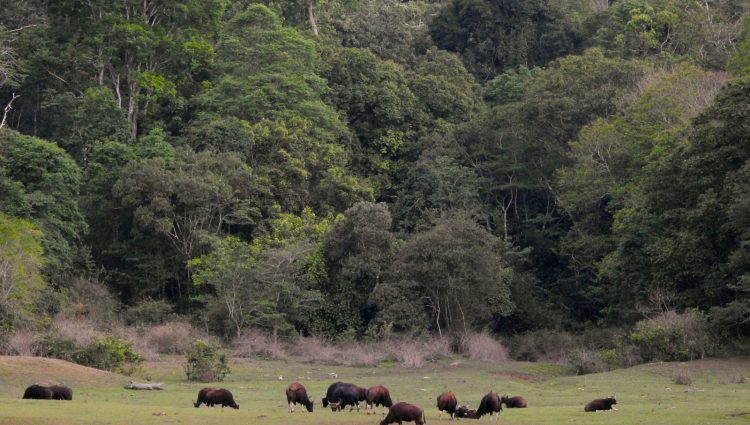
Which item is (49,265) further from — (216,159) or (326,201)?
(326,201)

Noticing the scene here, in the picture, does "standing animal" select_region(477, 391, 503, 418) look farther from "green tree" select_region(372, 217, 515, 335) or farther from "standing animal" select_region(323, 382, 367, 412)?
"green tree" select_region(372, 217, 515, 335)

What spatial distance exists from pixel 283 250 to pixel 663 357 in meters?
18.0

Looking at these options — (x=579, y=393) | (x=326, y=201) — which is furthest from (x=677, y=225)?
(x=326, y=201)

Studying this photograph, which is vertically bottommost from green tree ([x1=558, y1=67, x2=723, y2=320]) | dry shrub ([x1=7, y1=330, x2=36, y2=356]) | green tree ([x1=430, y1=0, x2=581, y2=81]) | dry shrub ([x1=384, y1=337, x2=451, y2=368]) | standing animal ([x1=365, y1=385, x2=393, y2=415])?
standing animal ([x1=365, y1=385, x2=393, y2=415])

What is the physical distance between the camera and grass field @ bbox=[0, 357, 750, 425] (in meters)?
24.5

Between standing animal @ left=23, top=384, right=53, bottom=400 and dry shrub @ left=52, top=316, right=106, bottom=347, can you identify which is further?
dry shrub @ left=52, top=316, right=106, bottom=347

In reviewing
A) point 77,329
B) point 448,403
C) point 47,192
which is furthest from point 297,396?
point 47,192

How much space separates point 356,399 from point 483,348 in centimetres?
2351

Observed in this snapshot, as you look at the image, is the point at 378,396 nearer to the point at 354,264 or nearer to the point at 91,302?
the point at 354,264

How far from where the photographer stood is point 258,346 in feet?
158

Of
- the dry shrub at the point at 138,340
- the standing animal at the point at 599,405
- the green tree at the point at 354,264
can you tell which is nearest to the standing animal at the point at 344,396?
the standing animal at the point at 599,405

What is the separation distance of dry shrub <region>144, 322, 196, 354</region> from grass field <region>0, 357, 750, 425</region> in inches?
88.7

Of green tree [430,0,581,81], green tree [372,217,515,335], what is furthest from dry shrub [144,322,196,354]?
green tree [430,0,581,81]

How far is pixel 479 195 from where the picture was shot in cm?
6178
